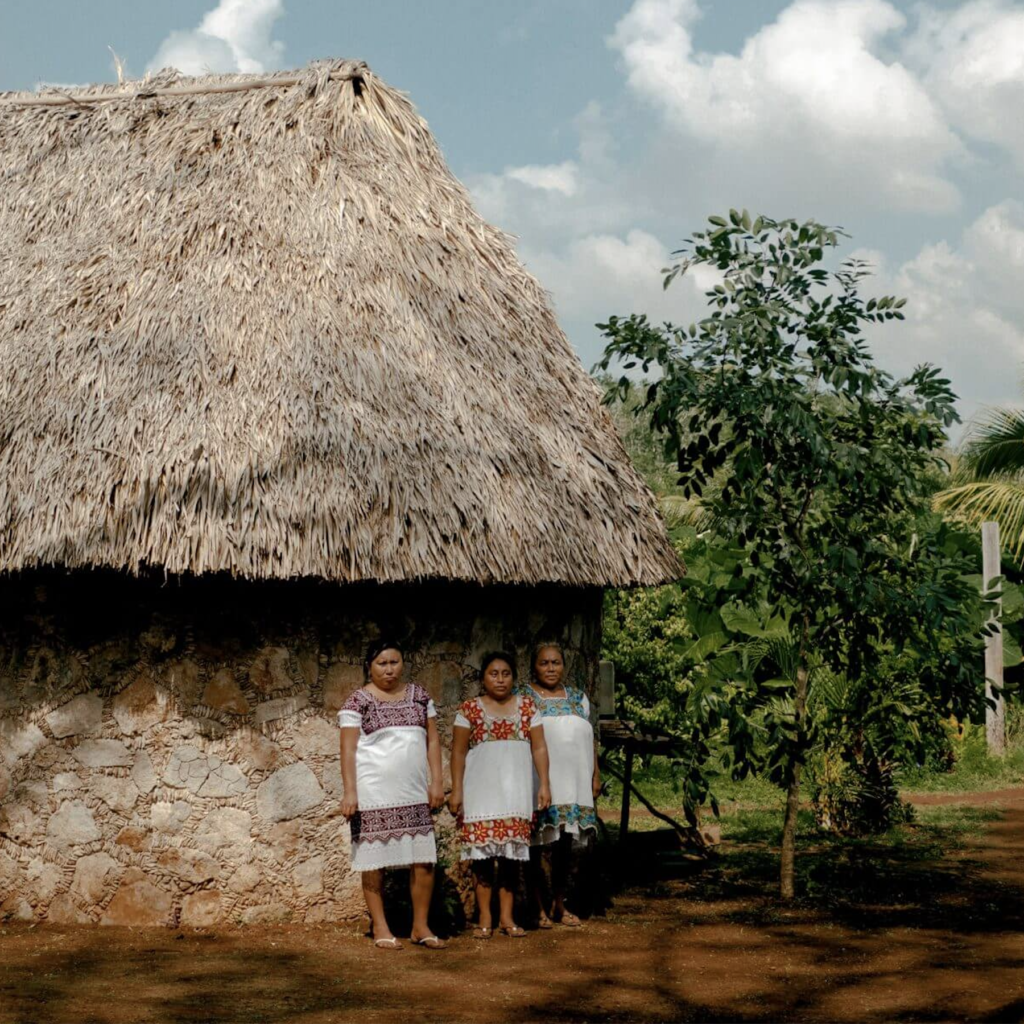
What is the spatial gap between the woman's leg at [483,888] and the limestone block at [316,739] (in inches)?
31.7

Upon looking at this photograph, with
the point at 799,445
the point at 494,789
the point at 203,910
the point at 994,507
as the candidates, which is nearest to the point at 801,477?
the point at 799,445

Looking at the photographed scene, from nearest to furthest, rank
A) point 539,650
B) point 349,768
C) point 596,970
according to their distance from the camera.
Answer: point 596,970 → point 349,768 → point 539,650

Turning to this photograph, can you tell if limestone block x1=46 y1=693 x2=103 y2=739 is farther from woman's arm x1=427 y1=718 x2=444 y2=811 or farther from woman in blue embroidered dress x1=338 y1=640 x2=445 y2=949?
woman's arm x1=427 y1=718 x2=444 y2=811

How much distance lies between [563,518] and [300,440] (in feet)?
4.08

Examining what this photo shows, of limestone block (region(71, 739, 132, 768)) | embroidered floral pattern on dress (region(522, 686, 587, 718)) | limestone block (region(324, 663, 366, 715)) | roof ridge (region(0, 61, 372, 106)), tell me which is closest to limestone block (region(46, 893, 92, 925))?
limestone block (region(71, 739, 132, 768))

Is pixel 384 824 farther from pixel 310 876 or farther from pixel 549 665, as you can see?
pixel 549 665

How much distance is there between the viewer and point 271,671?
Result: 622cm

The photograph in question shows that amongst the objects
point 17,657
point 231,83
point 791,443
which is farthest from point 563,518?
point 231,83

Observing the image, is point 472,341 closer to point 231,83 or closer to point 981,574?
point 231,83

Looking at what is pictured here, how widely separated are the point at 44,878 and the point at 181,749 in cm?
90

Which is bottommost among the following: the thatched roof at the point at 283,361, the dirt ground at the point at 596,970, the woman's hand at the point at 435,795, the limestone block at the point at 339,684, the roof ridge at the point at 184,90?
the dirt ground at the point at 596,970

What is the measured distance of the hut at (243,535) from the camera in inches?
237

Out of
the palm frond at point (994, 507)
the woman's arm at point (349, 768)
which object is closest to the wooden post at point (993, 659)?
the palm frond at point (994, 507)

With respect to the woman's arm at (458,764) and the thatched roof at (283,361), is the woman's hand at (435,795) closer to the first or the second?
the woman's arm at (458,764)
